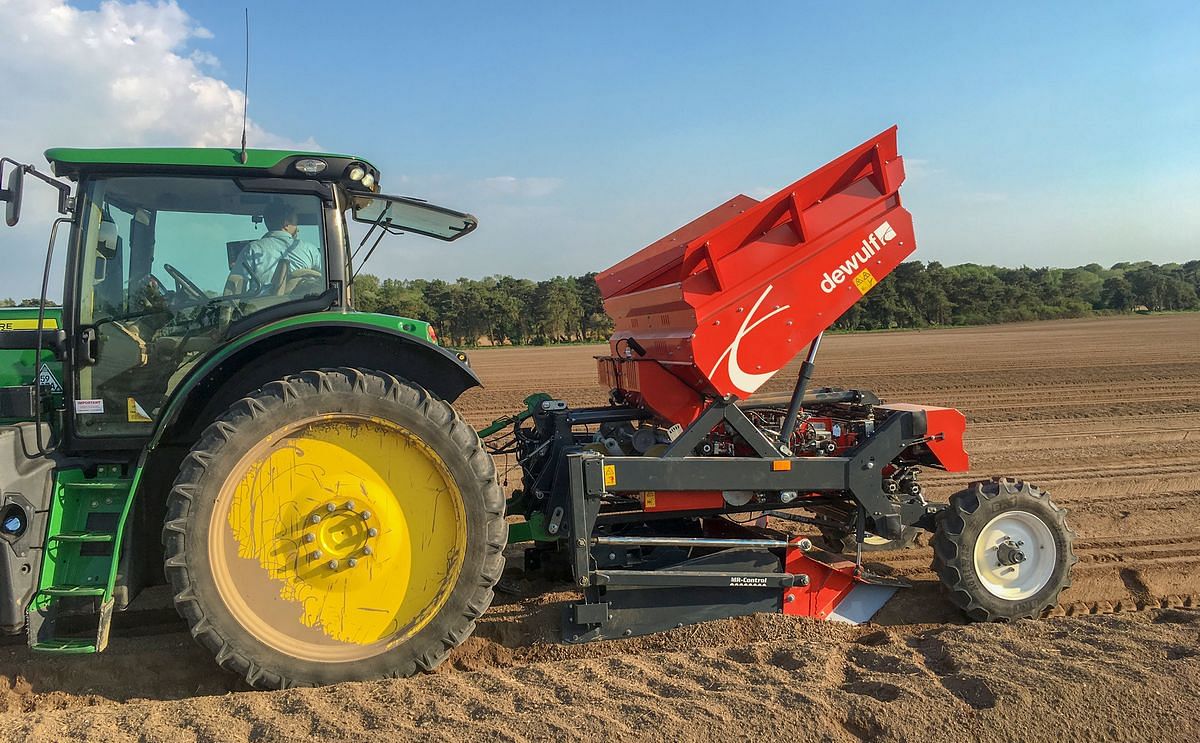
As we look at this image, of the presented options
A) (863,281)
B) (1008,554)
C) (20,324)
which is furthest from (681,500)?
(20,324)

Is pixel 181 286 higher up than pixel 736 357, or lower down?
higher up

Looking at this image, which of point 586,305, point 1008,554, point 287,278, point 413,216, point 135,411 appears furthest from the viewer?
point 586,305

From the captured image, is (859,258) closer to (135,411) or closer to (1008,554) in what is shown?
(1008,554)

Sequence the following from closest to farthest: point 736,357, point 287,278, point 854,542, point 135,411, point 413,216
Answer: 1. point 135,411
2. point 287,278
3. point 736,357
4. point 413,216
5. point 854,542

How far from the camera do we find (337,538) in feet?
11.6

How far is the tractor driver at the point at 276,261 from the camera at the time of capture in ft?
12.5

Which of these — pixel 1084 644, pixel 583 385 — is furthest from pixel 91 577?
pixel 583 385

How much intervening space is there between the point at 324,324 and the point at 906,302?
50.7 m

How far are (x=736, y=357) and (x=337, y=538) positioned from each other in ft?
7.31

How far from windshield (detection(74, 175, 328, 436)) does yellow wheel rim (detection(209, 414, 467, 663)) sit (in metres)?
0.78

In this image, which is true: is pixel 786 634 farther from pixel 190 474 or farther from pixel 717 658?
pixel 190 474

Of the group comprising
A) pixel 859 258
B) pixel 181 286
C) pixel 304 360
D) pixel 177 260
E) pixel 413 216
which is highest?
pixel 413 216

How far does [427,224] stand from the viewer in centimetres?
483

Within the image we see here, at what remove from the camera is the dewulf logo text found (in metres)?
4.23
